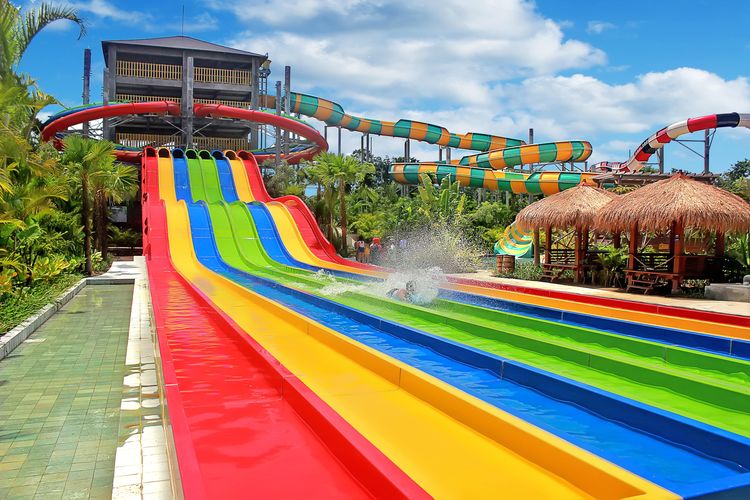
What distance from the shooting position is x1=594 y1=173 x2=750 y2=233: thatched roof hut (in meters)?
11.9

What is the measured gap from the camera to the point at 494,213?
2808cm

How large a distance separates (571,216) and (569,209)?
0.22m

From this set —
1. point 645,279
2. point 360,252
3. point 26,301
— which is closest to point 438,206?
point 360,252

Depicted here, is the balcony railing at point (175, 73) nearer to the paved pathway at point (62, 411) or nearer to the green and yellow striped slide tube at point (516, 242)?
the green and yellow striped slide tube at point (516, 242)

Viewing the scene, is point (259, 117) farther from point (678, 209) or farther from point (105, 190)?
point (678, 209)

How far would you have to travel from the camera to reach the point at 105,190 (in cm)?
1639

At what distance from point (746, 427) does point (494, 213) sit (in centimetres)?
2446

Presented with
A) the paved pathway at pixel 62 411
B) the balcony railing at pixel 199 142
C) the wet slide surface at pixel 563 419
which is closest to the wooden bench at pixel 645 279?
the wet slide surface at pixel 563 419

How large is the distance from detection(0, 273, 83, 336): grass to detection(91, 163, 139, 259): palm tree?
178 inches

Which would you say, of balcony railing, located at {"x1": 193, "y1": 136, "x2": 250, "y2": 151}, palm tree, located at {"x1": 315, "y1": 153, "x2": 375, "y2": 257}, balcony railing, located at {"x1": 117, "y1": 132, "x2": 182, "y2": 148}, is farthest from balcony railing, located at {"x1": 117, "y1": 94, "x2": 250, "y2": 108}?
palm tree, located at {"x1": 315, "y1": 153, "x2": 375, "y2": 257}

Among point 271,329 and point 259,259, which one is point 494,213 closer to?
point 259,259

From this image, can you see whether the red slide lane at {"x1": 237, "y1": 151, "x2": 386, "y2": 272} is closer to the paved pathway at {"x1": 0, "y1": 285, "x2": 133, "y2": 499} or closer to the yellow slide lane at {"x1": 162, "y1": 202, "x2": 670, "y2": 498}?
the paved pathway at {"x1": 0, "y1": 285, "x2": 133, "y2": 499}


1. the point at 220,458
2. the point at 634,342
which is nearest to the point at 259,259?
the point at 634,342

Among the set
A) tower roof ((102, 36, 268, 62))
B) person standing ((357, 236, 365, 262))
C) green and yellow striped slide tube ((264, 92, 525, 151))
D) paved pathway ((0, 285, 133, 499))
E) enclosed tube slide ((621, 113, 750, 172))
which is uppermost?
tower roof ((102, 36, 268, 62))
